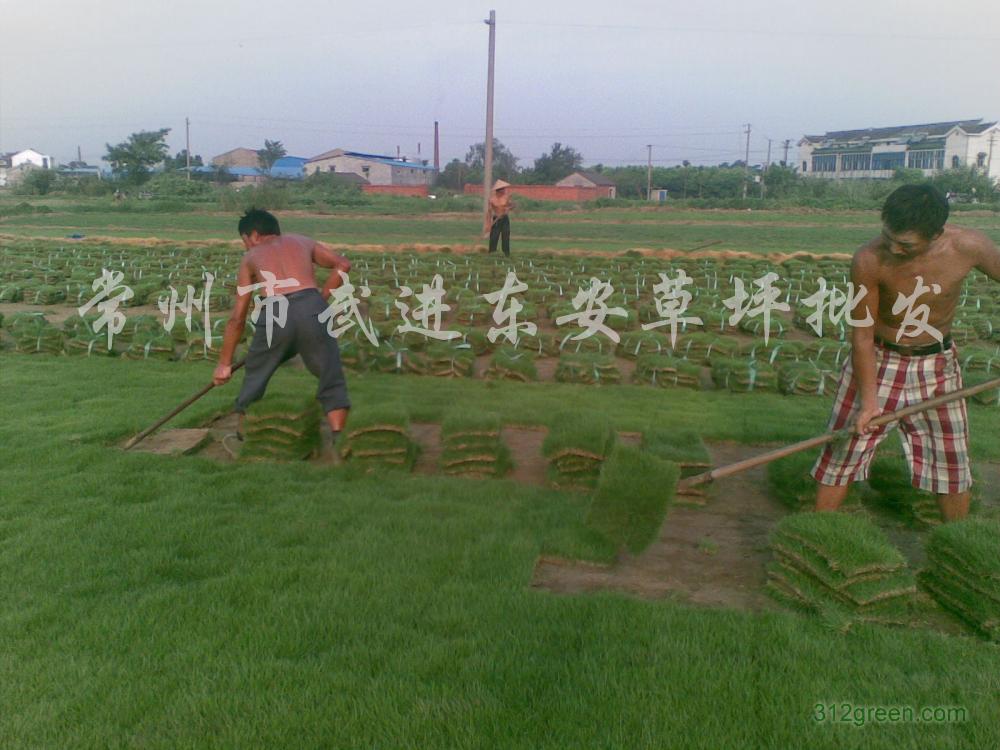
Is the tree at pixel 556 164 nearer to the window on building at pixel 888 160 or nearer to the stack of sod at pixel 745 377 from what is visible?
the window on building at pixel 888 160

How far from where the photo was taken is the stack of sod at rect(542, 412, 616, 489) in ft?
15.8

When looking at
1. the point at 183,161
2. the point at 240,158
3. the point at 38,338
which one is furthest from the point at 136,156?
the point at 38,338

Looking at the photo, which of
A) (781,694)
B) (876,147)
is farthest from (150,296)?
(876,147)

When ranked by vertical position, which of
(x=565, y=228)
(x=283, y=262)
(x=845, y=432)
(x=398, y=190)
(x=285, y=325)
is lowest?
(x=845, y=432)

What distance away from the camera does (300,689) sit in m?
2.66

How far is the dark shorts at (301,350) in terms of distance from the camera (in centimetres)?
518

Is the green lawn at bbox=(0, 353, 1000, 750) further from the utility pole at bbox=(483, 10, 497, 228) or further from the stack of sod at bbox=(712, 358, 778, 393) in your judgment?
the utility pole at bbox=(483, 10, 497, 228)

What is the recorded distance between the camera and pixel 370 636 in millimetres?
3018

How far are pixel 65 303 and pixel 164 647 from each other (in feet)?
38.1

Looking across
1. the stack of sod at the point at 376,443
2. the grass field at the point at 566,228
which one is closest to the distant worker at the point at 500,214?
the grass field at the point at 566,228

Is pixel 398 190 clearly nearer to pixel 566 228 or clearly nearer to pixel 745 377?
pixel 566 228

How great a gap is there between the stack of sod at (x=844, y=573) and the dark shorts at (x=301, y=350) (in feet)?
10.2

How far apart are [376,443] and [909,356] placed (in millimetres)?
3152

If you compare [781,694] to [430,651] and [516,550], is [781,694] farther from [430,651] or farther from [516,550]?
[516,550]
